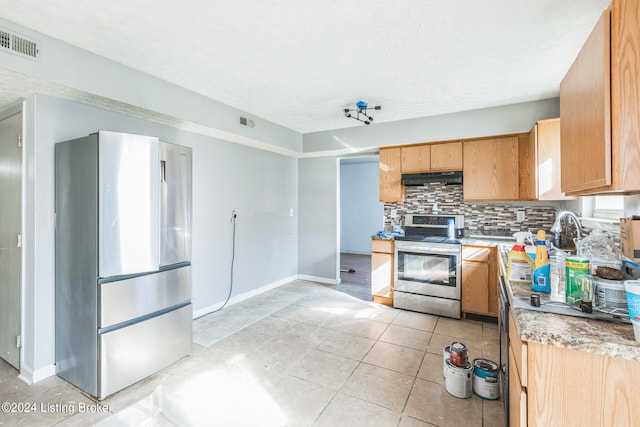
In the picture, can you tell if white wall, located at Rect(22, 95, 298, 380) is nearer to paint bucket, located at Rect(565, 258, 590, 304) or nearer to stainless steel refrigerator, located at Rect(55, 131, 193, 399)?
stainless steel refrigerator, located at Rect(55, 131, 193, 399)

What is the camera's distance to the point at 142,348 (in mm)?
2299

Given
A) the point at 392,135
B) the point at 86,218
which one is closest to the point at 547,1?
the point at 392,135

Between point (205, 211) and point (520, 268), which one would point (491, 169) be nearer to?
point (520, 268)

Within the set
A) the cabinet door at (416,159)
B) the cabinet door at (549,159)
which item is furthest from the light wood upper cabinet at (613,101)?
the cabinet door at (416,159)

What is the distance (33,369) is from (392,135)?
14.5 feet

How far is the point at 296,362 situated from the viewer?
2617 millimetres

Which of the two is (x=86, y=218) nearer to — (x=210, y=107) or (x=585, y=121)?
(x=210, y=107)

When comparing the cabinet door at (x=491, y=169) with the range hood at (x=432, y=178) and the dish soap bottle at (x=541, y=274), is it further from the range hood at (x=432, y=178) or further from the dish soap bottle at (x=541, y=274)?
the dish soap bottle at (x=541, y=274)

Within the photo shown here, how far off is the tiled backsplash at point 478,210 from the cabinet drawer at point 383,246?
0.68 meters

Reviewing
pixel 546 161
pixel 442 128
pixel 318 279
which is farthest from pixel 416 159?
pixel 318 279

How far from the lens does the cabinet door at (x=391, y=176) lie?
427 centimetres

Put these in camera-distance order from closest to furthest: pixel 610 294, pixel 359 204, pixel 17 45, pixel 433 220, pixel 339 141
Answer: pixel 610 294 → pixel 17 45 → pixel 433 220 → pixel 339 141 → pixel 359 204

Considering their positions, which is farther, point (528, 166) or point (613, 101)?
point (528, 166)

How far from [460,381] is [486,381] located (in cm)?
18
